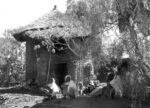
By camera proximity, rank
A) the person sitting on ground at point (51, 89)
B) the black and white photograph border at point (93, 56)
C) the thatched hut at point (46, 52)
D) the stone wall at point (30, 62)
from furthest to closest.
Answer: the stone wall at point (30, 62)
the thatched hut at point (46, 52)
the person sitting on ground at point (51, 89)
the black and white photograph border at point (93, 56)

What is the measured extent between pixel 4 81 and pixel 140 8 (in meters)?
15.3

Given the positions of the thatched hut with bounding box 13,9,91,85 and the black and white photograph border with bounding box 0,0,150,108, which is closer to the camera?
the black and white photograph border with bounding box 0,0,150,108

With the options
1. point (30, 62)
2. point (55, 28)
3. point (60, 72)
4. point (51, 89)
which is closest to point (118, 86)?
point (51, 89)

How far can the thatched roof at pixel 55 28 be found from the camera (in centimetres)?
794

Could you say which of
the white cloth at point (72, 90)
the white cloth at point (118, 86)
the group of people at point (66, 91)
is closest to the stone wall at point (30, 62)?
the group of people at point (66, 91)

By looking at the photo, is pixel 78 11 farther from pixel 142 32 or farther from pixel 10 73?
pixel 10 73

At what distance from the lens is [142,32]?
632 centimetres

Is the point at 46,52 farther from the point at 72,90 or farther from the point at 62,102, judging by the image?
the point at 62,102

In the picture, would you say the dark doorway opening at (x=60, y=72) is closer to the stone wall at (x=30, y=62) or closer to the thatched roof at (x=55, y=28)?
the stone wall at (x=30, y=62)

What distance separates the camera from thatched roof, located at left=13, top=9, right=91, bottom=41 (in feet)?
26.1

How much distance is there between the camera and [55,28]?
1102 cm

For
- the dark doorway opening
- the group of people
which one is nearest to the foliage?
the dark doorway opening

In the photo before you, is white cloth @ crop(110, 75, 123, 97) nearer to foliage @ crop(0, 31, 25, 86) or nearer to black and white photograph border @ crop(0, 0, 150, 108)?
black and white photograph border @ crop(0, 0, 150, 108)

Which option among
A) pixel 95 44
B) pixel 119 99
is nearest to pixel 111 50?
pixel 95 44
